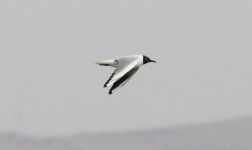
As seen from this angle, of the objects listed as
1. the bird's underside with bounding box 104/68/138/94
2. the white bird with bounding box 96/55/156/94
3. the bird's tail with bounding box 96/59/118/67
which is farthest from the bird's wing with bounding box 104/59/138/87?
the bird's underside with bounding box 104/68/138/94

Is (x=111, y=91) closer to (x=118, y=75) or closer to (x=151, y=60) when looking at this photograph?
(x=118, y=75)

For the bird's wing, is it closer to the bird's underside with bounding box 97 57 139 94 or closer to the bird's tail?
the bird's underside with bounding box 97 57 139 94

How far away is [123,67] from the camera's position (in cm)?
5528

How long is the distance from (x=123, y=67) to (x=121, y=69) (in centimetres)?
53

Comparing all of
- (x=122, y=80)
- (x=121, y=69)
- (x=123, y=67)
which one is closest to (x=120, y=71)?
(x=121, y=69)

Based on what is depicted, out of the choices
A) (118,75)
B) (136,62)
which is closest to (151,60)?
(136,62)

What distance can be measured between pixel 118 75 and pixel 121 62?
3273 mm

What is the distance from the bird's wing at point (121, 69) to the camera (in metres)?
52.3

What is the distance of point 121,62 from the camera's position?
56438mm

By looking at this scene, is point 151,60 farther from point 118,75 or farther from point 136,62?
point 118,75

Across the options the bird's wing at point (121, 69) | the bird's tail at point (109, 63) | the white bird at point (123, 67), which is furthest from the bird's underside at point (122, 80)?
the bird's tail at point (109, 63)

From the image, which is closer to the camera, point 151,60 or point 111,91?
point 111,91

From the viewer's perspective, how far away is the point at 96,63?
185ft

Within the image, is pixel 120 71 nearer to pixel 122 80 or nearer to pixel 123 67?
pixel 122 80
